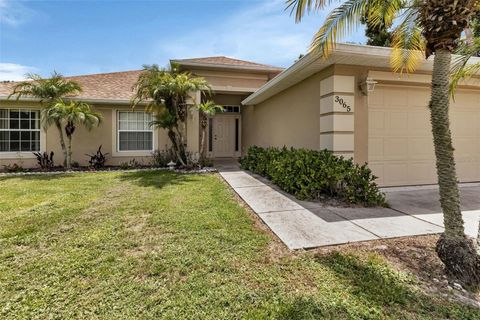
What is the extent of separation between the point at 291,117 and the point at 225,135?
24.4 feet

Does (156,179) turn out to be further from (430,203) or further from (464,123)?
(464,123)

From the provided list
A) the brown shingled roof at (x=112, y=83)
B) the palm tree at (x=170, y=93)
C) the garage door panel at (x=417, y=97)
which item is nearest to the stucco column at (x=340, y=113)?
the garage door panel at (x=417, y=97)

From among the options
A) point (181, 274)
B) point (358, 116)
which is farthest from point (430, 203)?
point (181, 274)

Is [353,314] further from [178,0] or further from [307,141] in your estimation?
[178,0]

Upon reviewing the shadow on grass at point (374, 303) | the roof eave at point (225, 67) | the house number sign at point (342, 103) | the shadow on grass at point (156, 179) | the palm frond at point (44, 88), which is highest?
the roof eave at point (225, 67)

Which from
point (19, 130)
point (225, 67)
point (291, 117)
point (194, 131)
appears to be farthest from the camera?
point (225, 67)

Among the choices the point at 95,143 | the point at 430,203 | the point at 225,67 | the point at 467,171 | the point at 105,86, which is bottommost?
the point at 430,203

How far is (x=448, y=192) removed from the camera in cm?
311

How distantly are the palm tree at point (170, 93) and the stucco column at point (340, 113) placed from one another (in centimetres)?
549

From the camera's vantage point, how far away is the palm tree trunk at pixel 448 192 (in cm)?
298

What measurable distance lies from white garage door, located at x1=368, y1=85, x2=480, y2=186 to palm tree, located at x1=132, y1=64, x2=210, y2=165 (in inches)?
253

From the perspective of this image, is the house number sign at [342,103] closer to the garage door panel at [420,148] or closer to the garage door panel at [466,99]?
the garage door panel at [420,148]

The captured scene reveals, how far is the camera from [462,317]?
7.89ft

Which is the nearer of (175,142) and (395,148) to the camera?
(395,148)
